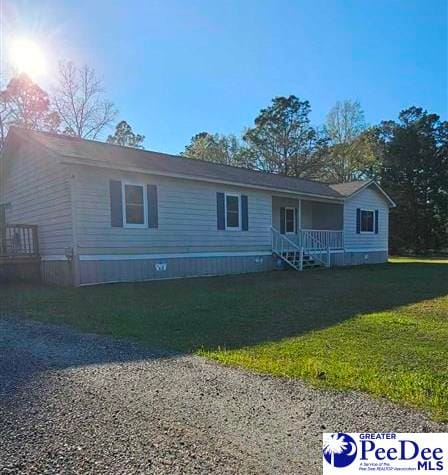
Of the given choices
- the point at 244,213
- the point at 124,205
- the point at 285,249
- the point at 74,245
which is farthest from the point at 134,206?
the point at 285,249

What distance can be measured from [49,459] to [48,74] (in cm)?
3016

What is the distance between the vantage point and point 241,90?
1733 cm

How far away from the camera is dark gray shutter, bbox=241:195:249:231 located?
14641 mm

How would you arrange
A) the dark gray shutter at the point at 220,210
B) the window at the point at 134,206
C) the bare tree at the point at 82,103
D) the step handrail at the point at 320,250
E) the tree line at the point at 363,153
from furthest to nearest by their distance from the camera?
the tree line at the point at 363,153
the bare tree at the point at 82,103
the step handrail at the point at 320,250
the dark gray shutter at the point at 220,210
the window at the point at 134,206

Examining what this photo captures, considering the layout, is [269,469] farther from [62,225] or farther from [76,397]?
[62,225]

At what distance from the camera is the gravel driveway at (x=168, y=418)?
214cm

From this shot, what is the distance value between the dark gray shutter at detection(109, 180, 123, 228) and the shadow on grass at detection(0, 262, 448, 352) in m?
1.81

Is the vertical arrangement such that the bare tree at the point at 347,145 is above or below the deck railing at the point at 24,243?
above

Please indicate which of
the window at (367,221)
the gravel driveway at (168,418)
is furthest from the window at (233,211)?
the gravel driveway at (168,418)

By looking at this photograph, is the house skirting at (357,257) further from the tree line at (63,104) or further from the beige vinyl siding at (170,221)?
the tree line at (63,104)

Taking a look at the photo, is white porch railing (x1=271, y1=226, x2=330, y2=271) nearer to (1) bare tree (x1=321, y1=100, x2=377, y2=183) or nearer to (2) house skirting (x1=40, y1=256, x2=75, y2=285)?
(2) house skirting (x1=40, y1=256, x2=75, y2=285)

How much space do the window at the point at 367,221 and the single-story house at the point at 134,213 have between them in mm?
3751

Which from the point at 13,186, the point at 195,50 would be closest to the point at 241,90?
the point at 195,50

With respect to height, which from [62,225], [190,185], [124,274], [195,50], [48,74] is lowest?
[124,274]
